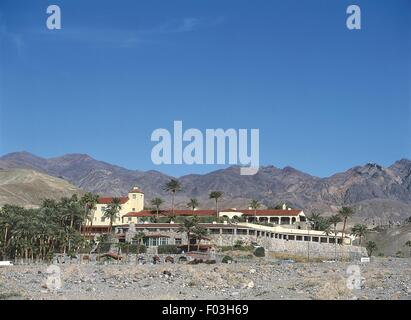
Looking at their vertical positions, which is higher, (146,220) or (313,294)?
(146,220)

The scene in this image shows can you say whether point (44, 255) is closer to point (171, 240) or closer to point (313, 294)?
point (171, 240)

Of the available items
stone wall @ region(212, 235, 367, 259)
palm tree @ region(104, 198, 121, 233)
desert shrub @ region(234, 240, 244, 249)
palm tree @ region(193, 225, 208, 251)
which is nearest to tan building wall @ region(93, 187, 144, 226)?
palm tree @ region(104, 198, 121, 233)

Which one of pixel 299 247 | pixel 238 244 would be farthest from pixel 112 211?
pixel 299 247

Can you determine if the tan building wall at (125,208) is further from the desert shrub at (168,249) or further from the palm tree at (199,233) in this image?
the palm tree at (199,233)

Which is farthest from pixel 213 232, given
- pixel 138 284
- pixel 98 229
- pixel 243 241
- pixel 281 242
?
pixel 138 284

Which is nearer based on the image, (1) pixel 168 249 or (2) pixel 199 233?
(1) pixel 168 249

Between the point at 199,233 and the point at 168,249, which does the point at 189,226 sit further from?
the point at 168,249

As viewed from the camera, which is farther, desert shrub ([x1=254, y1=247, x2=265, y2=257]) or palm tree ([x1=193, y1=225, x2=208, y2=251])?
palm tree ([x1=193, y1=225, x2=208, y2=251])

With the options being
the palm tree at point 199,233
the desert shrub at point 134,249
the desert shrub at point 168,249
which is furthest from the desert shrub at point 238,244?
the desert shrub at point 134,249

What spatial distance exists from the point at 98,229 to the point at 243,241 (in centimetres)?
2843

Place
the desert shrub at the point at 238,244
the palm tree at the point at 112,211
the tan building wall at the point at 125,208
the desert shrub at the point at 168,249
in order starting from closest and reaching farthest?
the desert shrub at the point at 168,249 → the desert shrub at the point at 238,244 → the palm tree at the point at 112,211 → the tan building wall at the point at 125,208

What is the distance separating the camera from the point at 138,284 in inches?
1455

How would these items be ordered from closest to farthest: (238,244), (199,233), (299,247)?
Result: (199,233)
(238,244)
(299,247)

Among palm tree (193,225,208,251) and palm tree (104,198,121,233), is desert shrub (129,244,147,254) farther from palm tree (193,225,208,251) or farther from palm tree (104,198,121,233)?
palm tree (104,198,121,233)
